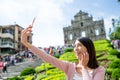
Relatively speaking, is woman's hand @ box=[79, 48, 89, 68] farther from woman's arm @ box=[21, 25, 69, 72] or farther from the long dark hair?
woman's arm @ box=[21, 25, 69, 72]

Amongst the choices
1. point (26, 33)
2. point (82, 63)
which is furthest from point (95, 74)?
point (26, 33)

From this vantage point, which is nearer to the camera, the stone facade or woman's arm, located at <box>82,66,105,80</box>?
woman's arm, located at <box>82,66,105,80</box>

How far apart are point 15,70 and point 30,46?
24.4 m

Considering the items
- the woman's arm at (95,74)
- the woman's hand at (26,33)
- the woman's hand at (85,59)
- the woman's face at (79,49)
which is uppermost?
the woman's hand at (26,33)

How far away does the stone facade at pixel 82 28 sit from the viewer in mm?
61031

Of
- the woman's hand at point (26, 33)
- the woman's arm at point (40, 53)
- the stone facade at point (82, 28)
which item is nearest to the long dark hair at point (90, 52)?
the woman's arm at point (40, 53)

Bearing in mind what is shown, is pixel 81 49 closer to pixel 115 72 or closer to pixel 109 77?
pixel 115 72

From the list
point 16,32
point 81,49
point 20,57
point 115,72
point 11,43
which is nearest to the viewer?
point 81,49

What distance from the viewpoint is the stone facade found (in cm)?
6103

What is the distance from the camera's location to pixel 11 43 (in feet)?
200

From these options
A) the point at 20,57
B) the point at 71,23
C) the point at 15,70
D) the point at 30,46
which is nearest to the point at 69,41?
the point at 71,23

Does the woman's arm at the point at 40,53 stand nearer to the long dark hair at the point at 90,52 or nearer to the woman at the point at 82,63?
the woman at the point at 82,63

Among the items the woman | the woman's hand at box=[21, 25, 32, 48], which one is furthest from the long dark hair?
the woman's hand at box=[21, 25, 32, 48]

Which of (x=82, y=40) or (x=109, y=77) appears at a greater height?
(x=82, y=40)
